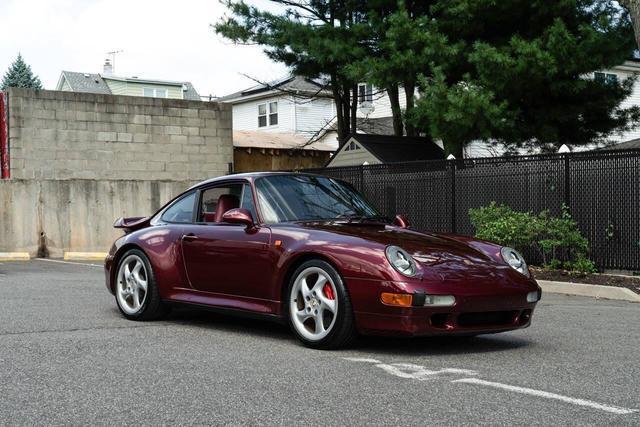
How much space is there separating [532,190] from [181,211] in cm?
767

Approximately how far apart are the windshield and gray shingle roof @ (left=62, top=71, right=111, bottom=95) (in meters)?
47.2

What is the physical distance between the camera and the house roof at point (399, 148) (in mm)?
21984

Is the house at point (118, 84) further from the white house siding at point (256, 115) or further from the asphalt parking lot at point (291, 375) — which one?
the asphalt parking lot at point (291, 375)

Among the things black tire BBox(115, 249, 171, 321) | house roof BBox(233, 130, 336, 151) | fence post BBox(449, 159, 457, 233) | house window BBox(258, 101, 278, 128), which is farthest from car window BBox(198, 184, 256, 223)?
house window BBox(258, 101, 278, 128)

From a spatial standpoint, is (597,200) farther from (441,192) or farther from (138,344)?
(138,344)

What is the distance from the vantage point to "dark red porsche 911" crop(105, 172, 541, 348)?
595 centimetres

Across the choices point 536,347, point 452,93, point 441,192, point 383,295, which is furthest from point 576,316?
point 452,93

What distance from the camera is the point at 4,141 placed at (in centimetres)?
2052

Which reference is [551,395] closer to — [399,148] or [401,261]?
[401,261]

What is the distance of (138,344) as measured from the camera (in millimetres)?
6527

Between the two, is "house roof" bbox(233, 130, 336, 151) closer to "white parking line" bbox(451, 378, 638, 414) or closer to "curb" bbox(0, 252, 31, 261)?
"curb" bbox(0, 252, 31, 261)

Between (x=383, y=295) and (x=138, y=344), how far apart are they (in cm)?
195

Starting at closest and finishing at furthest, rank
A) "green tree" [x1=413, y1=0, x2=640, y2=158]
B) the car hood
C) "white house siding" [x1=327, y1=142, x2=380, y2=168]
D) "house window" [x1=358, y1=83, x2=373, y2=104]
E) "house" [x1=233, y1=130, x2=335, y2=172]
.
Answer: the car hood
"green tree" [x1=413, y1=0, x2=640, y2=158]
"white house siding" [x1=327, y1=142, x2=380, y2=168]
"house" [x1=233, y1=130, x2=335, y2=172]
"house window" [x1=358, y1=83, x2=373, y2=104]

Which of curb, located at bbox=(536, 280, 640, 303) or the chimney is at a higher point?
the chimney
